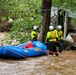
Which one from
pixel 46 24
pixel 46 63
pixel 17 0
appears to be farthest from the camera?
pixel 17 0

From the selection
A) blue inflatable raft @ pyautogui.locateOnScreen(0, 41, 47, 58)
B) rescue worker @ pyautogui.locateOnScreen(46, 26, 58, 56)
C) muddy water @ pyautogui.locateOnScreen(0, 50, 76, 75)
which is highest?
rescue worker @ pyautogui.locateOnScreen(46, 26, 58, 56)

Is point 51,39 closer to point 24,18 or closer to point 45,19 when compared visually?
point 45,19

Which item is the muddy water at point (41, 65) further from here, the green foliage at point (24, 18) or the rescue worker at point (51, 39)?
the green foliage at point (24, 18)

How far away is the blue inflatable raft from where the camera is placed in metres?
15.1

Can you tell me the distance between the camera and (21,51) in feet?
51.2

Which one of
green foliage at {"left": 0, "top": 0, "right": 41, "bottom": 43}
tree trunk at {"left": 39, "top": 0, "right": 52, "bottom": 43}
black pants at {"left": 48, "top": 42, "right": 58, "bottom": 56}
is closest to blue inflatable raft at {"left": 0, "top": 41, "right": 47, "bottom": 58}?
black pants at {"left": 48, "top": 42, "right": 58, "bottom": 56}

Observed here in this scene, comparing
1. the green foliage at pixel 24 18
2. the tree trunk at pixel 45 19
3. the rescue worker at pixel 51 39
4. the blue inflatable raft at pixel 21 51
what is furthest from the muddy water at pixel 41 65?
the green foliage at pixel 24 18

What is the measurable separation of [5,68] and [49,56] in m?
4.25

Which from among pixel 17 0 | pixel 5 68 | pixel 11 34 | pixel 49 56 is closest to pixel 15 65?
pixel 5 68

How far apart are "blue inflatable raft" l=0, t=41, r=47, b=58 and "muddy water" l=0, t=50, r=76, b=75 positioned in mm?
262

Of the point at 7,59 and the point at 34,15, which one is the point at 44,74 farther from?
the point at 34,15

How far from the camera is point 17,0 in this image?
2133 centimetres

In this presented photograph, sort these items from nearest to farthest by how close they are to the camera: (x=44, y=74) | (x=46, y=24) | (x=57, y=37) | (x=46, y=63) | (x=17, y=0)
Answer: (x=44, y=74) → (x=46, y=63) → (x=57, y=37) → (x=46, y=24) → (x=17, y=0)

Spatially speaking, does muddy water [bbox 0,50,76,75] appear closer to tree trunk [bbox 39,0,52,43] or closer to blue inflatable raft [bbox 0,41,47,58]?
blue inflatable raft [bbox 0,41,47,58]
